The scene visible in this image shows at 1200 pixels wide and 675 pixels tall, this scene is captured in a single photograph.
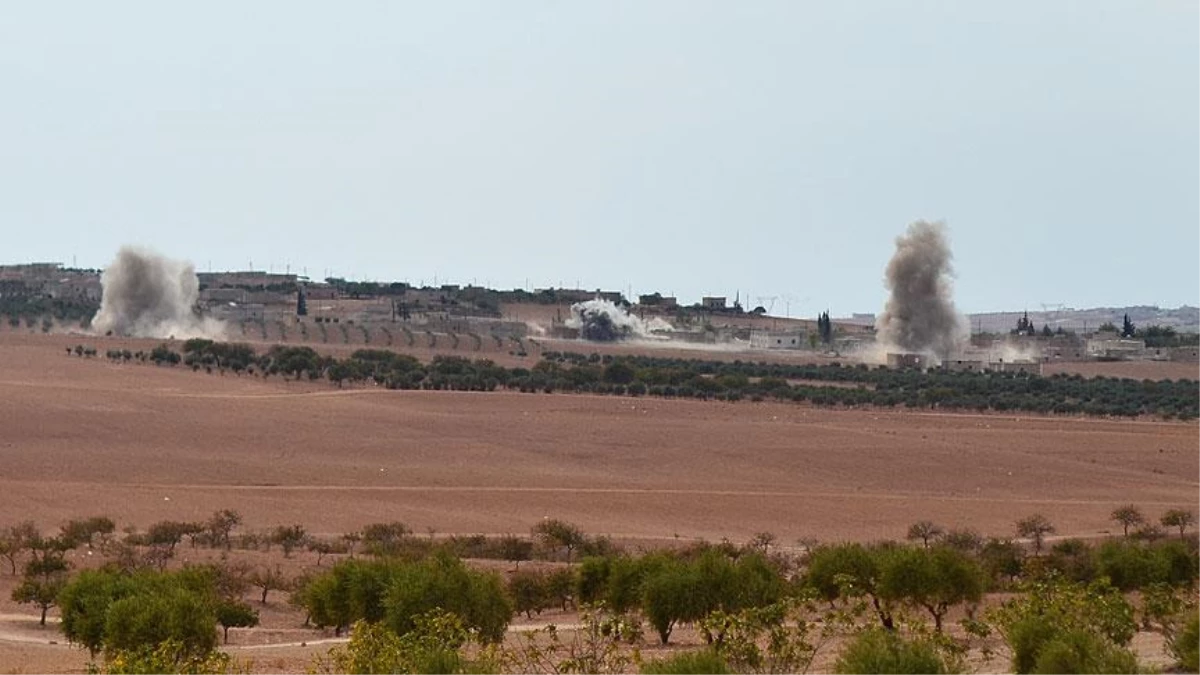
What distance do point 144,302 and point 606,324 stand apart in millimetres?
32762

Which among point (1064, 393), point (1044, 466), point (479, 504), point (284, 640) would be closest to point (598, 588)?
point (284, 640)

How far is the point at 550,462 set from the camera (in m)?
50.9

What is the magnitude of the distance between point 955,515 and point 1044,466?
459 inches

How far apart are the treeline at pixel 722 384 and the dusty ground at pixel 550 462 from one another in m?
5.25

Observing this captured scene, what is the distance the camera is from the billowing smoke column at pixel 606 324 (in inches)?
5027

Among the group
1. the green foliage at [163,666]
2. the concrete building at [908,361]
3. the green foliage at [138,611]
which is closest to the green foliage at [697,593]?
the green foliage at [138,611]

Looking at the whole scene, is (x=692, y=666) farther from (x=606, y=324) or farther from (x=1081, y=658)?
(x=606, y=324)

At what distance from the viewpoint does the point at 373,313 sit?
133625 mm

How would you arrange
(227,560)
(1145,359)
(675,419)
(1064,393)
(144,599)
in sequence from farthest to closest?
(1145,359)
(1064,393)
(675,419)
(227,560)
(144,599)

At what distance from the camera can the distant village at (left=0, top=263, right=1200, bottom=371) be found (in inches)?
4756

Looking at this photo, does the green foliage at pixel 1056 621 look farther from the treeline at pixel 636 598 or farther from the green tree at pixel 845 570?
the green tree at pixel 845 570

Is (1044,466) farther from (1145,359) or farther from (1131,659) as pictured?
(1145,359)

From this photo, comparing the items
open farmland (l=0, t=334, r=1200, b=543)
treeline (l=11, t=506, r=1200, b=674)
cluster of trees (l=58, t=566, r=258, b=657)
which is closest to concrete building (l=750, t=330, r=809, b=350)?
open farmland (l=0, t=334, r=1200, b=543)

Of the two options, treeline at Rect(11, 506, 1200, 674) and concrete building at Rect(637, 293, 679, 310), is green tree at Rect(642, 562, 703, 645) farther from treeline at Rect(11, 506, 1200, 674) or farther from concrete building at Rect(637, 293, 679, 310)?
concrete building at Rect(637, 293, 679, 310)
